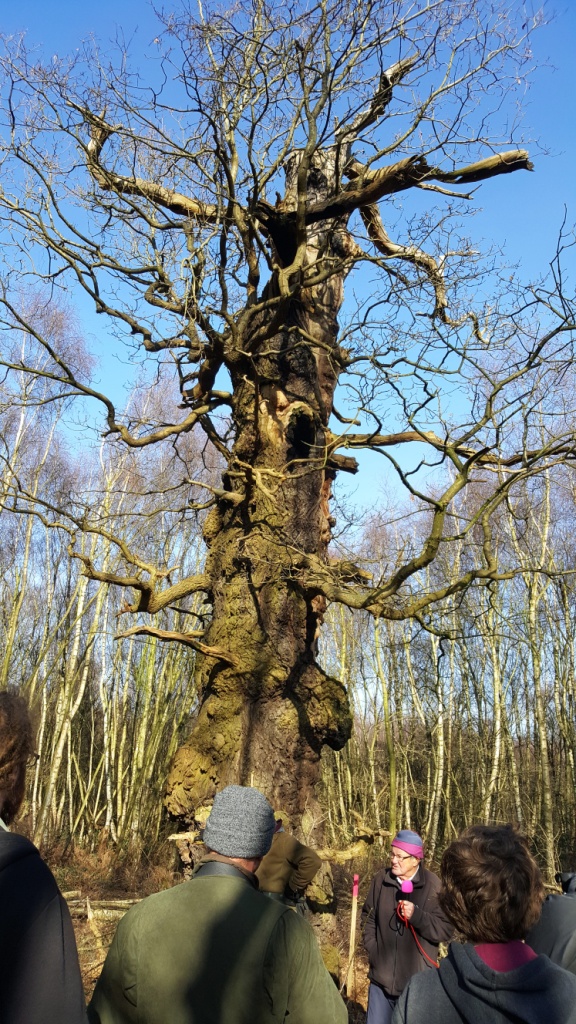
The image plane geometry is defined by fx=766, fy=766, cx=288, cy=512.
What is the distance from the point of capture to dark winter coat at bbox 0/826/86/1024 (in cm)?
155

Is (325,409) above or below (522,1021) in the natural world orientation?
above

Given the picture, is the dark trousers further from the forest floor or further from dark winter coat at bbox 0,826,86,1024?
dark winter coat at bbox 0,826,86,1024

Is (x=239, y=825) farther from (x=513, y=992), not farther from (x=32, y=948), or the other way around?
(x=513, y=992)

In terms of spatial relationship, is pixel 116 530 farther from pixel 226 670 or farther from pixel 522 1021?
pixel 522 1021

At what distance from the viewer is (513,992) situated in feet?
5.54

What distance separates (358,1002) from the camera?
7.22 metres

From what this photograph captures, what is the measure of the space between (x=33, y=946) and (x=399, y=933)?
3630 mm

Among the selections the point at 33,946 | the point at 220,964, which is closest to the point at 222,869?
the point at 220,964

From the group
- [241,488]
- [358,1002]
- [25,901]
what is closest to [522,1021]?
[25,901]

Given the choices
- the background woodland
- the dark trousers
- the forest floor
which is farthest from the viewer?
the background woodland

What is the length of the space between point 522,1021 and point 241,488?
5147 mm

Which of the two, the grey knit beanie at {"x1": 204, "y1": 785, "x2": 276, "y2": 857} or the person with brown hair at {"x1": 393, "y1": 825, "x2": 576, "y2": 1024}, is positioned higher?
the grey knit beanie at {"x1": 204, "y1": 785, "x2": 276, "y2": 857}

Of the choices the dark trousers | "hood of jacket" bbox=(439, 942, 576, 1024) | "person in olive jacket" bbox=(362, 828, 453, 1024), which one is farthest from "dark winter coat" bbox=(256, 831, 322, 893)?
"hood of jacket" bbox=(439, 942, 576, 1024)

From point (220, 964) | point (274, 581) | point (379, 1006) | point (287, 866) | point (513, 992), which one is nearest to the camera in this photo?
point (513, 992)
